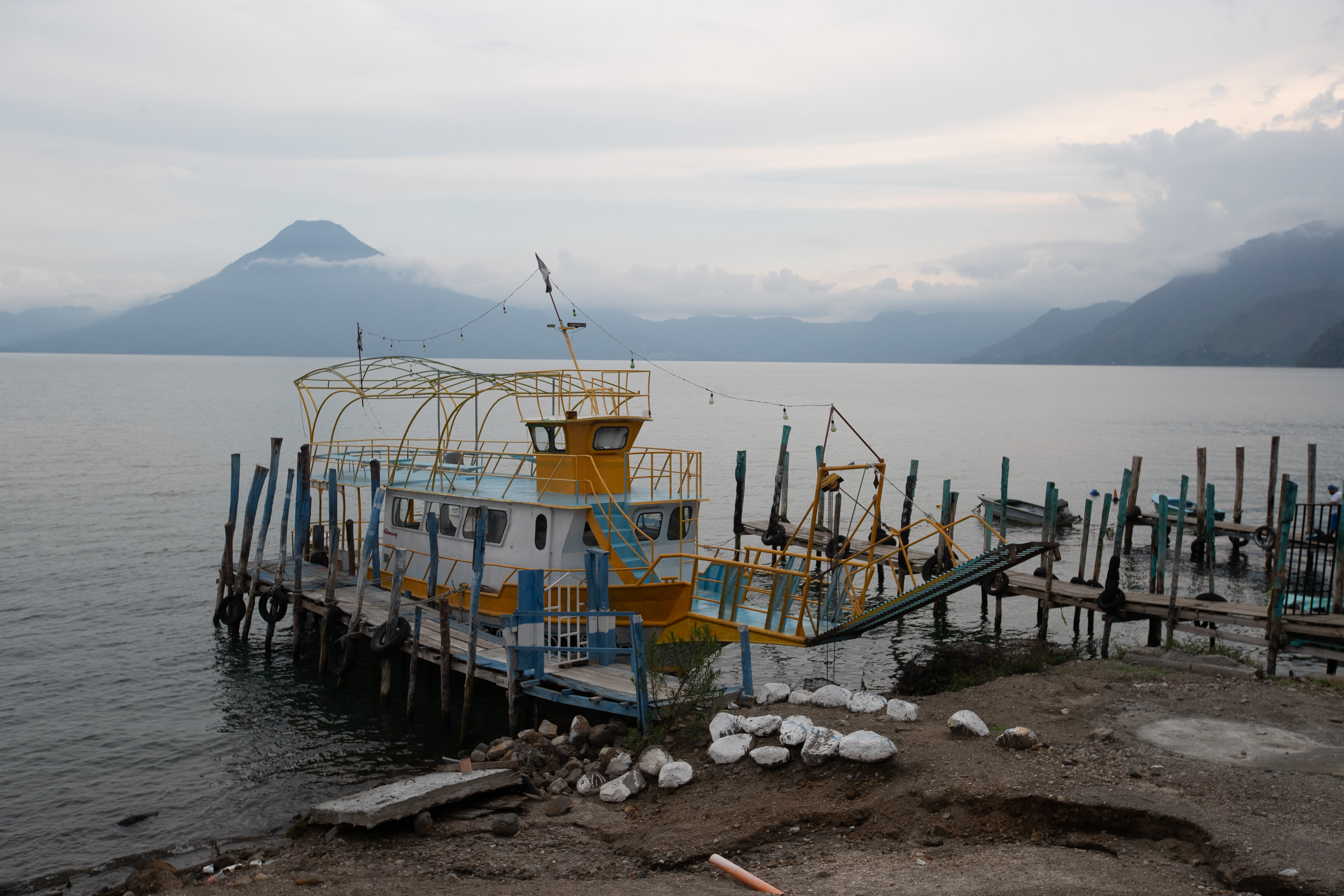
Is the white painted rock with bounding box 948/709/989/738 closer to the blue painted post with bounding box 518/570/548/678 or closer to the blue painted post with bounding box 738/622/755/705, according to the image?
the blue painted post with bounding box 738/622/755/705

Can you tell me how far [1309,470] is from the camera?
2725 cm

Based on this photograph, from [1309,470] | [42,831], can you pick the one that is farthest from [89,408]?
[1309,470]

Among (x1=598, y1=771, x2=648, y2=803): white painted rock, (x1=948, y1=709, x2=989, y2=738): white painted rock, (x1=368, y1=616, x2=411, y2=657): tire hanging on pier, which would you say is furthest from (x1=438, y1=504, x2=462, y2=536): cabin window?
(x1=948, y1=709, x2=989, y2=738): white painted rock

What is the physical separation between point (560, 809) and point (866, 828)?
3.83 meters

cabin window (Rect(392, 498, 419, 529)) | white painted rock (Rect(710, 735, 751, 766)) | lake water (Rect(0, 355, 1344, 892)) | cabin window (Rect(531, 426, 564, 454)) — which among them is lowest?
lake water (Rect(0, 355, 1344, 892))

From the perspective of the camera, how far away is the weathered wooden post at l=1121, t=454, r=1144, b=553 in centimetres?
2866

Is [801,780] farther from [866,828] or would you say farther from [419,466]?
[419,466]

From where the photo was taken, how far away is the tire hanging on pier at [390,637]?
1795cm

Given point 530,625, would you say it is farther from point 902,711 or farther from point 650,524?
point 902,711

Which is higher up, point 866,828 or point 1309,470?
point 1309,470

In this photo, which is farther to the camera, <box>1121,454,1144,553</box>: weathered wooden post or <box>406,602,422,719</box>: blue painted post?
<box>1121,454,1144,553</box>: weathered wooden post

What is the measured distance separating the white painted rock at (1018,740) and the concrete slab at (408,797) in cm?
612

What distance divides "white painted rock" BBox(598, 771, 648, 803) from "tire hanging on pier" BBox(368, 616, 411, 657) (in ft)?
23.4

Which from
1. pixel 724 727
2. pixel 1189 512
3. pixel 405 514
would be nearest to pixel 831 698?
pixel 724 727
